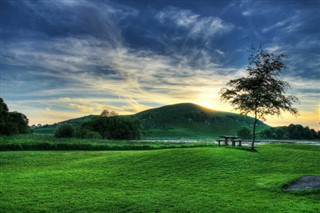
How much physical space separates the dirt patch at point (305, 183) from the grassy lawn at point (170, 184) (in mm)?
659

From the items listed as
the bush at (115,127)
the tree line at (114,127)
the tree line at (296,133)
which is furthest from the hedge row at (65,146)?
the tree line at (296,133)

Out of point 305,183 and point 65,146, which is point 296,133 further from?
point 305,183

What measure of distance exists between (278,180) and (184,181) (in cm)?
686

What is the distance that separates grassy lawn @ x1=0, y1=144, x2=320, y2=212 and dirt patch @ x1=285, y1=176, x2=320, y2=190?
2.16 ft

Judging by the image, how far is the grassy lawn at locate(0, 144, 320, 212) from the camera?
17828 millimetres

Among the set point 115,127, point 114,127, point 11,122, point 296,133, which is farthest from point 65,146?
point 296,133

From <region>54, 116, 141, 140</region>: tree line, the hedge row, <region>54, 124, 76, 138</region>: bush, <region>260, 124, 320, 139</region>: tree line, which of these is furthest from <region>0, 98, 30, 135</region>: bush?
<region>260, 124, 320, 139</region>: tree line

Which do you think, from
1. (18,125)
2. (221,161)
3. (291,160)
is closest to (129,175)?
(221,161)

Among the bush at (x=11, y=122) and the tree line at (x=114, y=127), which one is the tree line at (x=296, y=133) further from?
the bush at (x=11, y=122)

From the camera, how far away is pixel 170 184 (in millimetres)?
24078

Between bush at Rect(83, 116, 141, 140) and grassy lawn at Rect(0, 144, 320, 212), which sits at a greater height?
bush at Rect(83, 116, 141, 140)

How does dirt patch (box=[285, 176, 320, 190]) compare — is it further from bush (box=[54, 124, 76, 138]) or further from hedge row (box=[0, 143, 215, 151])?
bush (box=[54, 124, 76, 138])

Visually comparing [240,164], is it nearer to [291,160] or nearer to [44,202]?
[291,160]

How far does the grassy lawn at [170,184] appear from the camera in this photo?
17.8 meters
